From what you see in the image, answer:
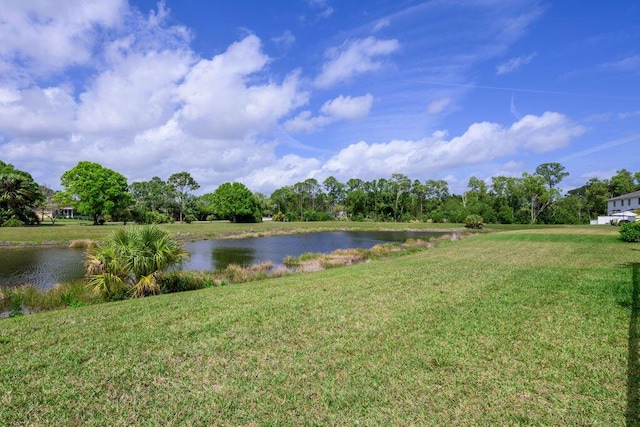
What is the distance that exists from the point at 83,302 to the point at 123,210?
53.4 m

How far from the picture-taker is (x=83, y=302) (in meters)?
10.2

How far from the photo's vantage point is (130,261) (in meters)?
10.2

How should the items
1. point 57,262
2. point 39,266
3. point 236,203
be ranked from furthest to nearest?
point 236,203 → point 57,262 → point 39,266

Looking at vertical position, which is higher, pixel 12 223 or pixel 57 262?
pixel 12 223

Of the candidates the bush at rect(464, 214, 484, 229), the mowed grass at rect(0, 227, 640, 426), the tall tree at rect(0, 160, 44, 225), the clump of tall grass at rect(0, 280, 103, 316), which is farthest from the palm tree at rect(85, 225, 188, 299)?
the bush at rect(464, 214, 484, 229)

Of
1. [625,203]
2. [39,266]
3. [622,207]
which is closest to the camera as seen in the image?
[39,266]

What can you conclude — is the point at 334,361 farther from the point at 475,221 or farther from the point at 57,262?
the point at 475,221

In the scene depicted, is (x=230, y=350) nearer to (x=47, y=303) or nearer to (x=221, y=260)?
(x=47, y=303)

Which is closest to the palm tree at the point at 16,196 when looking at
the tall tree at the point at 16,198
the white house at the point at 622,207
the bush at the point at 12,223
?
the tall tree at the point at 16,198

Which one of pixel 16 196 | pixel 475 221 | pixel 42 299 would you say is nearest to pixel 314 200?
pixel 475 221

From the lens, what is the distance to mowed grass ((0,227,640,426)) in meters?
3.54

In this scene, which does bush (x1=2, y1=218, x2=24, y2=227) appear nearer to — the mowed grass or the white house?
the mowed grass

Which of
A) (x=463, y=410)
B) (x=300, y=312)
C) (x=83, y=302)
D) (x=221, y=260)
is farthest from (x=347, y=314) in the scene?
(x=221, y=260)

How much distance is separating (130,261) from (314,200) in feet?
306
